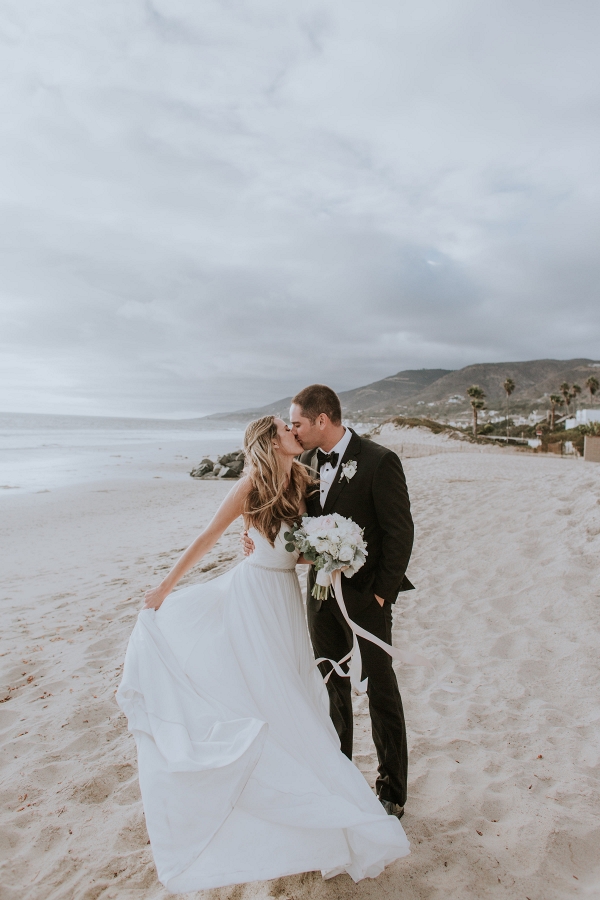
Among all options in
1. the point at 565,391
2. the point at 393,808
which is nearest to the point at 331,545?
the point at 393,808

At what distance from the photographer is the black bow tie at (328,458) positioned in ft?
9.95

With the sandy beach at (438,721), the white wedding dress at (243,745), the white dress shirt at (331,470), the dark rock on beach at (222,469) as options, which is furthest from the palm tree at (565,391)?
the white wedding dress at (243,745)

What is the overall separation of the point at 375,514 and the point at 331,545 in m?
0.48

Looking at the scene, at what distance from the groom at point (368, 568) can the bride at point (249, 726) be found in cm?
15

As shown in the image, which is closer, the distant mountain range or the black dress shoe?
the black dress shoe

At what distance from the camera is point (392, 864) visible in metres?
2.52

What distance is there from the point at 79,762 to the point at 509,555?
572cm

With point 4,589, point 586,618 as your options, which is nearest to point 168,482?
point 4,589

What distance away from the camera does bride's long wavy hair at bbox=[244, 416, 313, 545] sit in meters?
2.99

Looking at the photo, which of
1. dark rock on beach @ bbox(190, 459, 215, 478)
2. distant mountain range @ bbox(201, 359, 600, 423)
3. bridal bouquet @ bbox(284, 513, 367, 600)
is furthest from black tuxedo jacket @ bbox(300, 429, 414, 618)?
distant mountain range @ bbox(201, 359, 600, 423)

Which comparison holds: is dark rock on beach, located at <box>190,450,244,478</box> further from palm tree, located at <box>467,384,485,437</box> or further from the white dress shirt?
palm tree, located at <box>467,384,485,437</box>

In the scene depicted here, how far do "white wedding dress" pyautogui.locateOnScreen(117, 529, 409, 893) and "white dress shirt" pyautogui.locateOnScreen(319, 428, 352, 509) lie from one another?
378mm

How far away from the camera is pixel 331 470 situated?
3.03m

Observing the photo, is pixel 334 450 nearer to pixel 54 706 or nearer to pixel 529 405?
pixel 54 706
